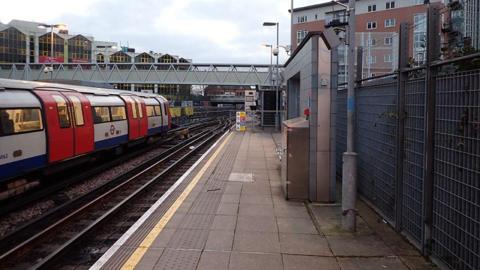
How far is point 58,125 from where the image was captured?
12.3 m

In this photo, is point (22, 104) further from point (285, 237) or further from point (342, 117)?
point (342, 117)

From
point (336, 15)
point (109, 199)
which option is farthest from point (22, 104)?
point (336, 15)

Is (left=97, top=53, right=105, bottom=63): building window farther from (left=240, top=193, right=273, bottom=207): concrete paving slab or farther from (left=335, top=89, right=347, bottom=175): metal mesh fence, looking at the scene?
(left=240, top=193, right=273, bottom=207): concrete paving slab

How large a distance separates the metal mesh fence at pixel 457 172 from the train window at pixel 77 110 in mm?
10411

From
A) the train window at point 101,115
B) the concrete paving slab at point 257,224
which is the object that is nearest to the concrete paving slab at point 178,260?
the concrete paving slab at point 257,224

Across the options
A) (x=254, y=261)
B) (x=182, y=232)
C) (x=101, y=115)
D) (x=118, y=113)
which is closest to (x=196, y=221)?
(x=182, y=232)

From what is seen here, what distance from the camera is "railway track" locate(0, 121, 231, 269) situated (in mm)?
6677

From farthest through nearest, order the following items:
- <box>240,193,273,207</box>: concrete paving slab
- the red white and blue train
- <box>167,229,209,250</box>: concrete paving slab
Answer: the red white and blue train → <box>240,193,273,207</box>: concrete paving slab → <box>167,229,209,250</box>: concrete paving slab

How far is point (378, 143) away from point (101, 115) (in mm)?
10532

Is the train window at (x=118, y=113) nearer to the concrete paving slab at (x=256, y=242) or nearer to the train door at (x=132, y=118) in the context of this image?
the train door at (x=132, y=118)

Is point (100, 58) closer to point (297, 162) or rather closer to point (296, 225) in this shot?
point (297, 162)

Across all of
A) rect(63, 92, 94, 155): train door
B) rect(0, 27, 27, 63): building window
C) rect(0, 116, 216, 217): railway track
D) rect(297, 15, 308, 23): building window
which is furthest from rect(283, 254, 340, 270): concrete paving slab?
rect(0, 27, 27, 63): building window

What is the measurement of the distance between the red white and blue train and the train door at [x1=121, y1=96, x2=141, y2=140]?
7.6 inches

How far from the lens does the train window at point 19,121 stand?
978cm
